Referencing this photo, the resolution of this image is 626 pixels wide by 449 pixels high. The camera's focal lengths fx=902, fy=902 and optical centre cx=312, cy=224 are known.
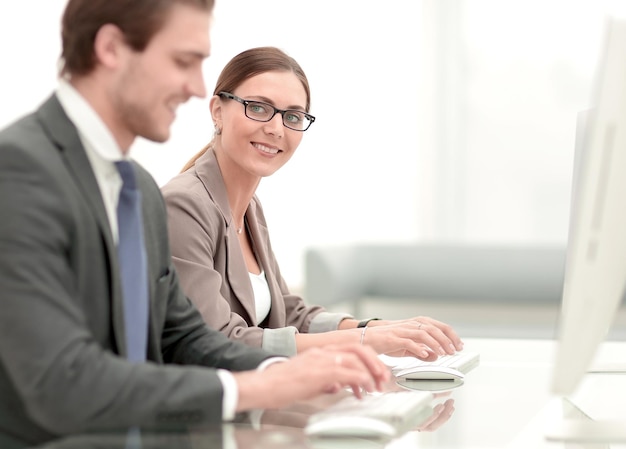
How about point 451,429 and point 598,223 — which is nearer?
point 598,223

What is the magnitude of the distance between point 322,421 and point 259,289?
1.19m

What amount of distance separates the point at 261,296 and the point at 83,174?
1.12 m

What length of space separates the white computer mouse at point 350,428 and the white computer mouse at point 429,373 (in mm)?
567

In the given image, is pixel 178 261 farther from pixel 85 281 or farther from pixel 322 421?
pixel 322 421

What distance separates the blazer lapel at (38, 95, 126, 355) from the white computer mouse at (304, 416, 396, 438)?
41 centimetres

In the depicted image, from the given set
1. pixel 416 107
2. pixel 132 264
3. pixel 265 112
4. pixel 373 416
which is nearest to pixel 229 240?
pixel 265 112

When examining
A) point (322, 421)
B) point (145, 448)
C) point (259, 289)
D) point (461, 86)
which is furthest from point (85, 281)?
point (461, 86)

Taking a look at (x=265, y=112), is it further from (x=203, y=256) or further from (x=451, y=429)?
(x=451, y=429)

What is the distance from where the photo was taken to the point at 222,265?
2.44m

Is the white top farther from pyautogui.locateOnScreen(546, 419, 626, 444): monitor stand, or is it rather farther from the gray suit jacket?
pyautogui.locateOnScreen(546, 419, 626, 444): monitor stand

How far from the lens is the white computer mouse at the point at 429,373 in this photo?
1.99 metres

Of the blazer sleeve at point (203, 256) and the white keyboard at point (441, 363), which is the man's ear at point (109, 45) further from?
the white keyboard at point (441, 363)

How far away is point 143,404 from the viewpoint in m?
1.38

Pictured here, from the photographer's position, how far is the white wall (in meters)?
5.93
